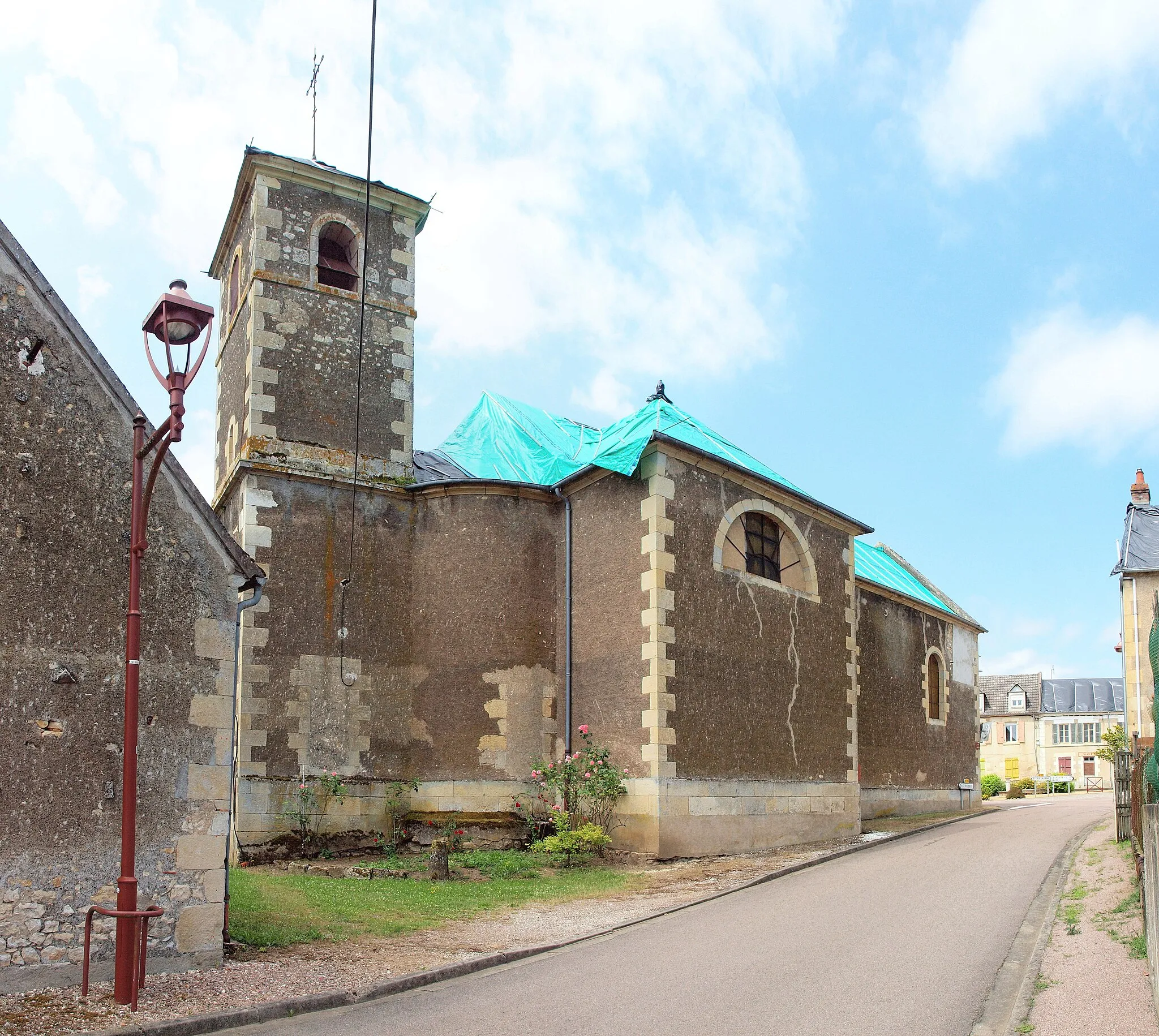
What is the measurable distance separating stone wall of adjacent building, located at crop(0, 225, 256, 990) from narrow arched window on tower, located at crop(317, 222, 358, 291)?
9.51 meters

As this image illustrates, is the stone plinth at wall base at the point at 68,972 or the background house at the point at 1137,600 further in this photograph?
the background house at the point at 1137,600

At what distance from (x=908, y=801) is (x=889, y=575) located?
15.3 ft

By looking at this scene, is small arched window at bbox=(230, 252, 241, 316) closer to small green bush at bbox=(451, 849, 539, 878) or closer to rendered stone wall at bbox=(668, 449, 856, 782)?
rendered stone wall at bbox=(668, 449, 856, 782)

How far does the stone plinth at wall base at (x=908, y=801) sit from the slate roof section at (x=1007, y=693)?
40.5m

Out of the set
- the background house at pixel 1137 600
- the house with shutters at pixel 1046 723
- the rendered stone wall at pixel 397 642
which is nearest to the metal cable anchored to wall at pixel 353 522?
the rendered stone wall at pixel 397 642

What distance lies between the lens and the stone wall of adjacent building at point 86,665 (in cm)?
697

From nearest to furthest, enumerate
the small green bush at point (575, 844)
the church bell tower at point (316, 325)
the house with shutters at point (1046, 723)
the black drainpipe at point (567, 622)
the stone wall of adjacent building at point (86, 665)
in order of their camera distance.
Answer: the stone wall of adjacent building at point (86, 665) → the small green bush at point (575, 844) → the black drainpipe at point (567, 622) → the church bell tower at point (316, 325) → the house with shutters at point (1046, 723)

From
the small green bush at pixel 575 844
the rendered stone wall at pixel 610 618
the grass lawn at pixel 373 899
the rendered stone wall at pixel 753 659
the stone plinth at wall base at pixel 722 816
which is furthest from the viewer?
the rendered stone wall at pixel 753 659

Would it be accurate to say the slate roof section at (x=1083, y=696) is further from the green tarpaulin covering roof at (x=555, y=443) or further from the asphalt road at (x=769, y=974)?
the asphalt road at (x=769, y=974)

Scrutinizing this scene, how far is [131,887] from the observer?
22.5 ft

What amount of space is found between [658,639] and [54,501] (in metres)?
8.44

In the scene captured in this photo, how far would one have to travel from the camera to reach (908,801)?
21797mm

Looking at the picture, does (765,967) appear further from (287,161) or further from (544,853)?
(287,161)

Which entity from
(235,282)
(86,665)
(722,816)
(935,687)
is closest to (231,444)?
(235,282)
